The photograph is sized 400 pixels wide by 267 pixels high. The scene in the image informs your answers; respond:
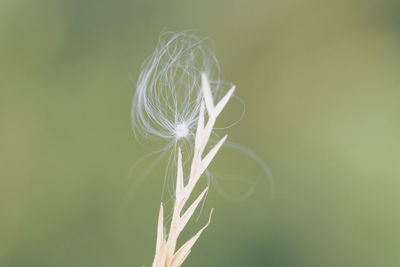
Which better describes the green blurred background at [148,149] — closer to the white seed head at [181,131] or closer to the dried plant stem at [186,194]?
the white seed head at [181,131]

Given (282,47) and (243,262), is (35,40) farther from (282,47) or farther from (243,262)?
(243,262)

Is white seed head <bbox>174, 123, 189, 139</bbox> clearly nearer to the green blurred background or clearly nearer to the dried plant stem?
the dried plant stem

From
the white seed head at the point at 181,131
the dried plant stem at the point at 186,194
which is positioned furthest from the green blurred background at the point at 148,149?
the dried plant stem at the point at 186,194

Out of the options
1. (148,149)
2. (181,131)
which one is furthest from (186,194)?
(148,149)

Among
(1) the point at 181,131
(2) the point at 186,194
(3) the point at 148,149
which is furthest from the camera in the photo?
(3) the point at 148,149

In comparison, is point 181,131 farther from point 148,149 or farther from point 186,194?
point 148,149

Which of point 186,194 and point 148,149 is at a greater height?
point 148,149

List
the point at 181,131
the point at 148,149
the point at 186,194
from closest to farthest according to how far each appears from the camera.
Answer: the point at 186,194 → the point at 181,131 → the point at 148,149

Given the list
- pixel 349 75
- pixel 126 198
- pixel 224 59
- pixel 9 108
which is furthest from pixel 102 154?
pixel 349 75
